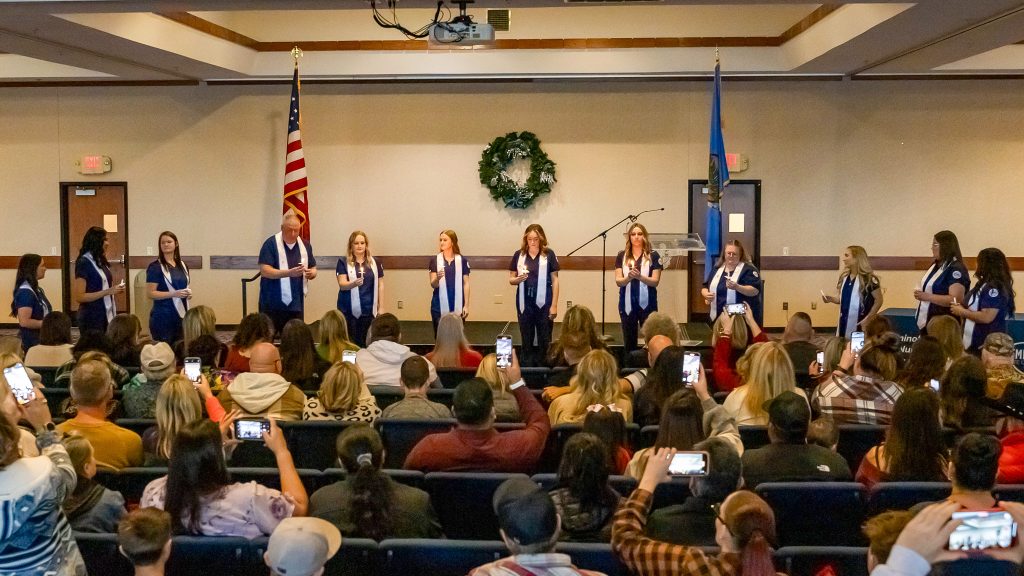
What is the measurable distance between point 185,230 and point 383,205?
245 centimetres

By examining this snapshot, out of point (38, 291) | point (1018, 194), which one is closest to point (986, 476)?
point (38, 291)

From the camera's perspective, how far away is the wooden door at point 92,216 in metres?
11.9

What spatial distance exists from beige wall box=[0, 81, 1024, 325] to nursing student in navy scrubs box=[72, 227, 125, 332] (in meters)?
3.41

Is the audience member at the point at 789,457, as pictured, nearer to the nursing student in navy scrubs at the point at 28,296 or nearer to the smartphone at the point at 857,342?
the smartphone at the point at 857,342

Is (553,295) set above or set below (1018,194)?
below

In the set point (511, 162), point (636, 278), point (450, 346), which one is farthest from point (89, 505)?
point (511, 162)

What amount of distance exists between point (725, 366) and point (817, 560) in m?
3.10

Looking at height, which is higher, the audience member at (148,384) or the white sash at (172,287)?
the white sash at (172,287)

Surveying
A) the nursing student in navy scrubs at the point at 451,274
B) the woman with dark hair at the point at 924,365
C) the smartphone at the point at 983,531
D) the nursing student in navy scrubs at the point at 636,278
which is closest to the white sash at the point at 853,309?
the nursing student in navy scrubs at the point at 636,278

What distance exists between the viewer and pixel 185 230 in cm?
1192

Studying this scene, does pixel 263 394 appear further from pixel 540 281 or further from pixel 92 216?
pixel 92 216

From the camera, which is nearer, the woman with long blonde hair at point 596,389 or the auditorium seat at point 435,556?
the auditorium seat at point 435,556

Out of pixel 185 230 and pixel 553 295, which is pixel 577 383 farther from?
pixel 185 230

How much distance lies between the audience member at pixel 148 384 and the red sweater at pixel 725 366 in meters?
3.15
